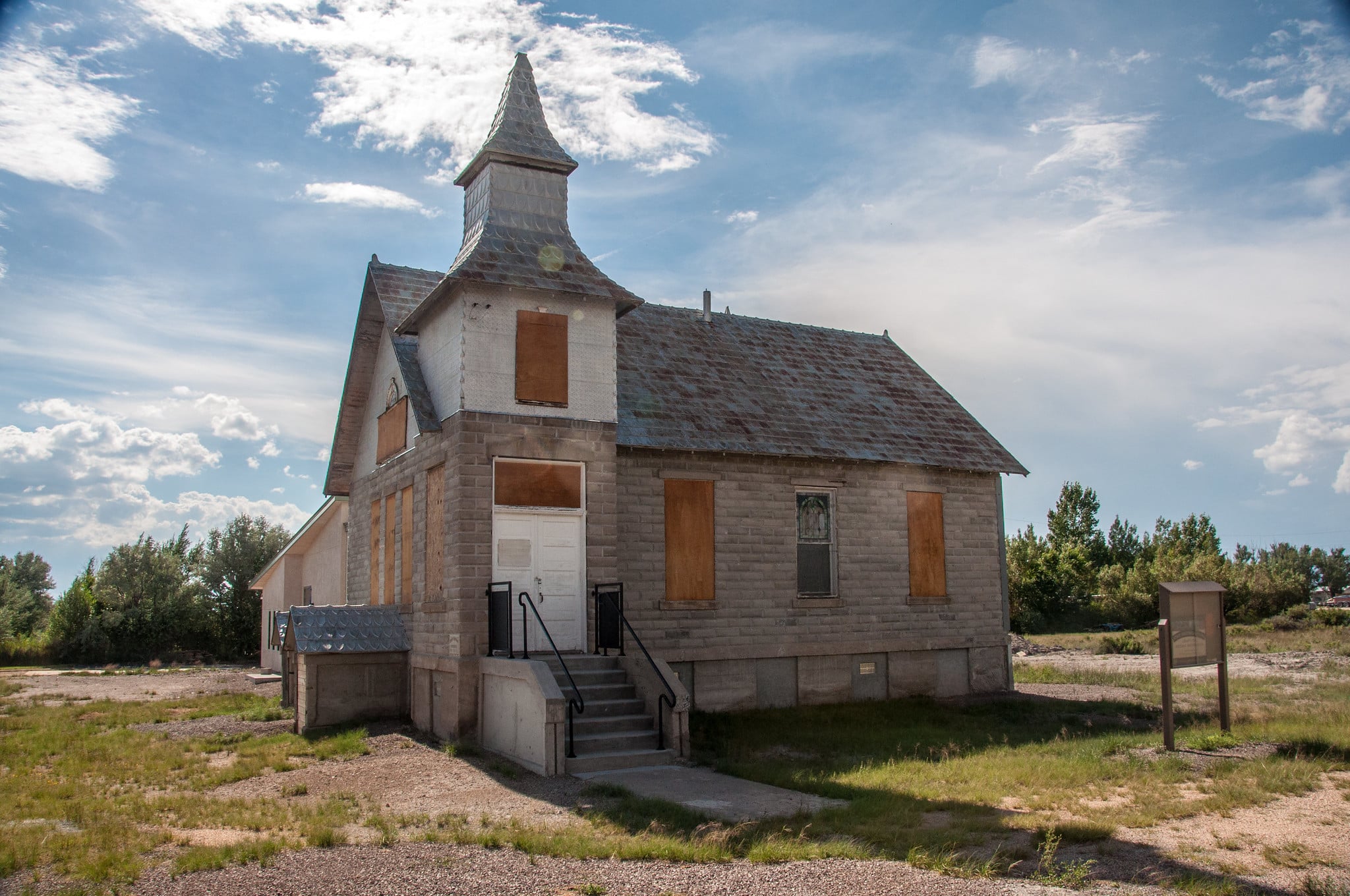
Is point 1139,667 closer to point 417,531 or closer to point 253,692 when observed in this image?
point 417,531

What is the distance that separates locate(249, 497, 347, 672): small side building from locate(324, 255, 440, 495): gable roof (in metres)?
4.27

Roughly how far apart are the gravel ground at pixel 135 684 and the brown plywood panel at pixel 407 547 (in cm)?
703

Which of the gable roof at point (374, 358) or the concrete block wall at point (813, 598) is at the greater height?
the gable roof at point (374, 358)

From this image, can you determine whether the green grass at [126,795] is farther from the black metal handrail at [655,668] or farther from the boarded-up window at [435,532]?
the black metal handrail at [655,668]

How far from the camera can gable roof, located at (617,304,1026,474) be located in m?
17.6

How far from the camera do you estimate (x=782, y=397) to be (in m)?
19.6

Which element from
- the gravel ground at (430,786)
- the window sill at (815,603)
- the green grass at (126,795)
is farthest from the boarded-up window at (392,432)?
the window sill at (815,603)

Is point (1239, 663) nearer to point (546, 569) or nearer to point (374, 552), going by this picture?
point (546, 569)

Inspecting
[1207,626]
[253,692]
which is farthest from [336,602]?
[1207,626]

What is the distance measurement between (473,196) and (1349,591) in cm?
9743

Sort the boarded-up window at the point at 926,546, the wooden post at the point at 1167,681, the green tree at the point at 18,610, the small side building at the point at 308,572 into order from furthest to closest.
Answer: the green tree at the point at 18,610
the small side building at the point at 308,572
the boarded-up window at the point at 926,546
the wooden post at the point at 1167,681

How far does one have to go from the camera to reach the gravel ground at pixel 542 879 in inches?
270

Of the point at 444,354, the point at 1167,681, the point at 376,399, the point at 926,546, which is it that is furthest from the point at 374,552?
the point at 1167,681

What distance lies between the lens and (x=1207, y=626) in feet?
43.3
